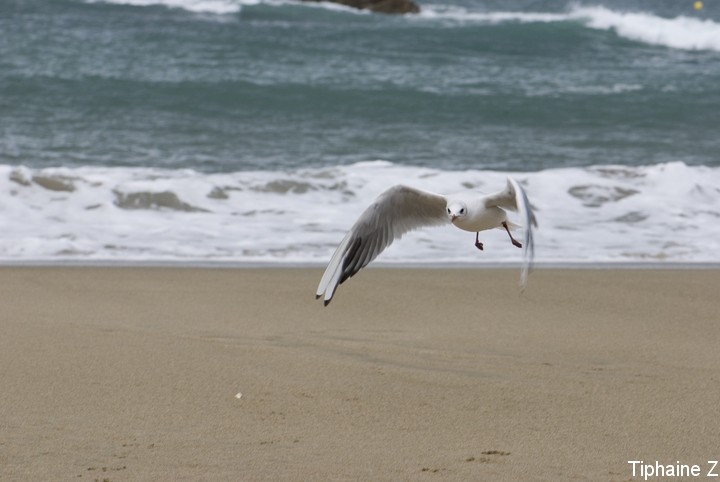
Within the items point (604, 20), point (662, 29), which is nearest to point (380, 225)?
point (662, 29)

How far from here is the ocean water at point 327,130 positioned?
8305 millimetres

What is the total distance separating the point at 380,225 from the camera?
505 cm

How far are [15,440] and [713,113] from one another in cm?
1295

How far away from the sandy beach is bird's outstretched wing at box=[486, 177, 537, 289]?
62 centimetres

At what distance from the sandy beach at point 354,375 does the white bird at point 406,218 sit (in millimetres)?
456

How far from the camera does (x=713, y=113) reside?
1537cm

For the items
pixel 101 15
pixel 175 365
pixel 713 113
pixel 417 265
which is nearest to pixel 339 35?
pixel 101 15

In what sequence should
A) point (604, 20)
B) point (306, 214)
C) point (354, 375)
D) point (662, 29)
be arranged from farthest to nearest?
1. point (604, 20)
2. point (662, 29)
3. point (306, 214)
4. point (354, 375)

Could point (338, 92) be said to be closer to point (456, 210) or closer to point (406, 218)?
point (406, 218)

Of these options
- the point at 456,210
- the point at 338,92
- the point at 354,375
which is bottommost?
the point at 338,92

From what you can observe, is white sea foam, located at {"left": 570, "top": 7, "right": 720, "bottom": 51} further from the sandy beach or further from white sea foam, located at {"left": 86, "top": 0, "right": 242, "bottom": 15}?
the sandy beach

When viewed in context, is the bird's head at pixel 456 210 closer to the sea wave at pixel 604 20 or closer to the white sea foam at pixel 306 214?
the white sea foam at pixel 306 214

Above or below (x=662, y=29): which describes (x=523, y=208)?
above

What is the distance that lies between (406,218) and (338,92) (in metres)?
10.8
